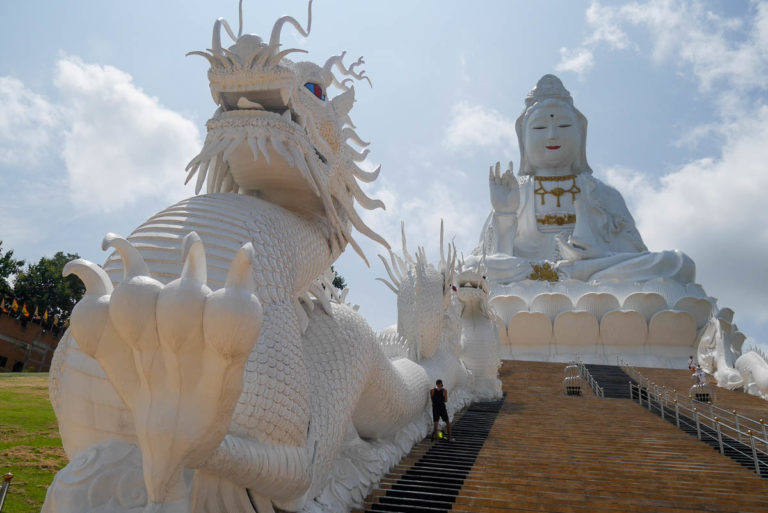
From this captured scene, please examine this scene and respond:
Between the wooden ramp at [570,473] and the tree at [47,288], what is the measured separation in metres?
22.8

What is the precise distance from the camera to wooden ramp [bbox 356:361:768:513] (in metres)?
4.01

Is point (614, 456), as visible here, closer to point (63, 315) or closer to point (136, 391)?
point (136, 391)

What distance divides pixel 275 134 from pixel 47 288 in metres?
25.9

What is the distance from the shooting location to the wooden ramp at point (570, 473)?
4.01m

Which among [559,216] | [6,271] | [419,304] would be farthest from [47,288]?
[419,304]

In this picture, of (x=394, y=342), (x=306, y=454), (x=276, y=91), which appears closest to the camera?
(x=306, y=454)

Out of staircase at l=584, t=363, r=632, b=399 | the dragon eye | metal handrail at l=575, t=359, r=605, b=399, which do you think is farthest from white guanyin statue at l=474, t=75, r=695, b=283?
the dragon eye

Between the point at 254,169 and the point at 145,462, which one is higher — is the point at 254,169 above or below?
above

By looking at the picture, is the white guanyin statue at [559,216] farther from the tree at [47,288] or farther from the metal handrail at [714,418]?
the tree at [47,288]

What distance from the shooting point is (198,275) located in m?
1.78

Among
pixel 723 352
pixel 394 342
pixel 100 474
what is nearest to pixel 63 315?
pixel 394 342

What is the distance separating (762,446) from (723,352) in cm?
804

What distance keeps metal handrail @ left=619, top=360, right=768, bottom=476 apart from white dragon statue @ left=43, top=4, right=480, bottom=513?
12.1ft

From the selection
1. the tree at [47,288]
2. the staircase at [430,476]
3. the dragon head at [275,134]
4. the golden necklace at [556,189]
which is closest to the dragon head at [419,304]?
the staircase at [430,476]
